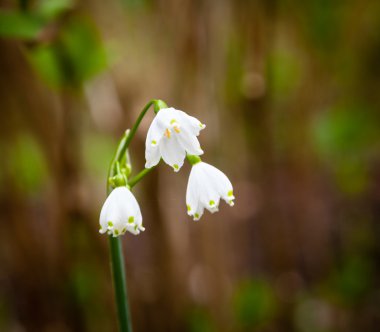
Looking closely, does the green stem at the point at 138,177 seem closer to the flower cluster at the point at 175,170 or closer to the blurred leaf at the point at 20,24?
the flower cluster at the point at 175,170

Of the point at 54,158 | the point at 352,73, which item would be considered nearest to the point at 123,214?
the point at 54,158

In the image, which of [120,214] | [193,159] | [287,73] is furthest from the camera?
[287,73]

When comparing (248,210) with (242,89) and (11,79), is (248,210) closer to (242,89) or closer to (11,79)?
(242,89)

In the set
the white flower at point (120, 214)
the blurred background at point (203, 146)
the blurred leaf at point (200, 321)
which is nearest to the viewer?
the white flower at point (120, 214)

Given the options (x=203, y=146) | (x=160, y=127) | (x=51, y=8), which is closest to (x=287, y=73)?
(x=203, y=146)

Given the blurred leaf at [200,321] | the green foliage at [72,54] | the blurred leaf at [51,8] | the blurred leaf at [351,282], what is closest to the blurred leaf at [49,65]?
the green foliage at [72,54]

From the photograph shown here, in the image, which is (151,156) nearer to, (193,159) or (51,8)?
(193,159)

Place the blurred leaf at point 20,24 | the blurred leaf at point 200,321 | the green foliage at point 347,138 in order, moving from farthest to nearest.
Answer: the green foliage at point 347,138 → the blurred leaf at point 200,321 → the blurred leaf at point 20,24
